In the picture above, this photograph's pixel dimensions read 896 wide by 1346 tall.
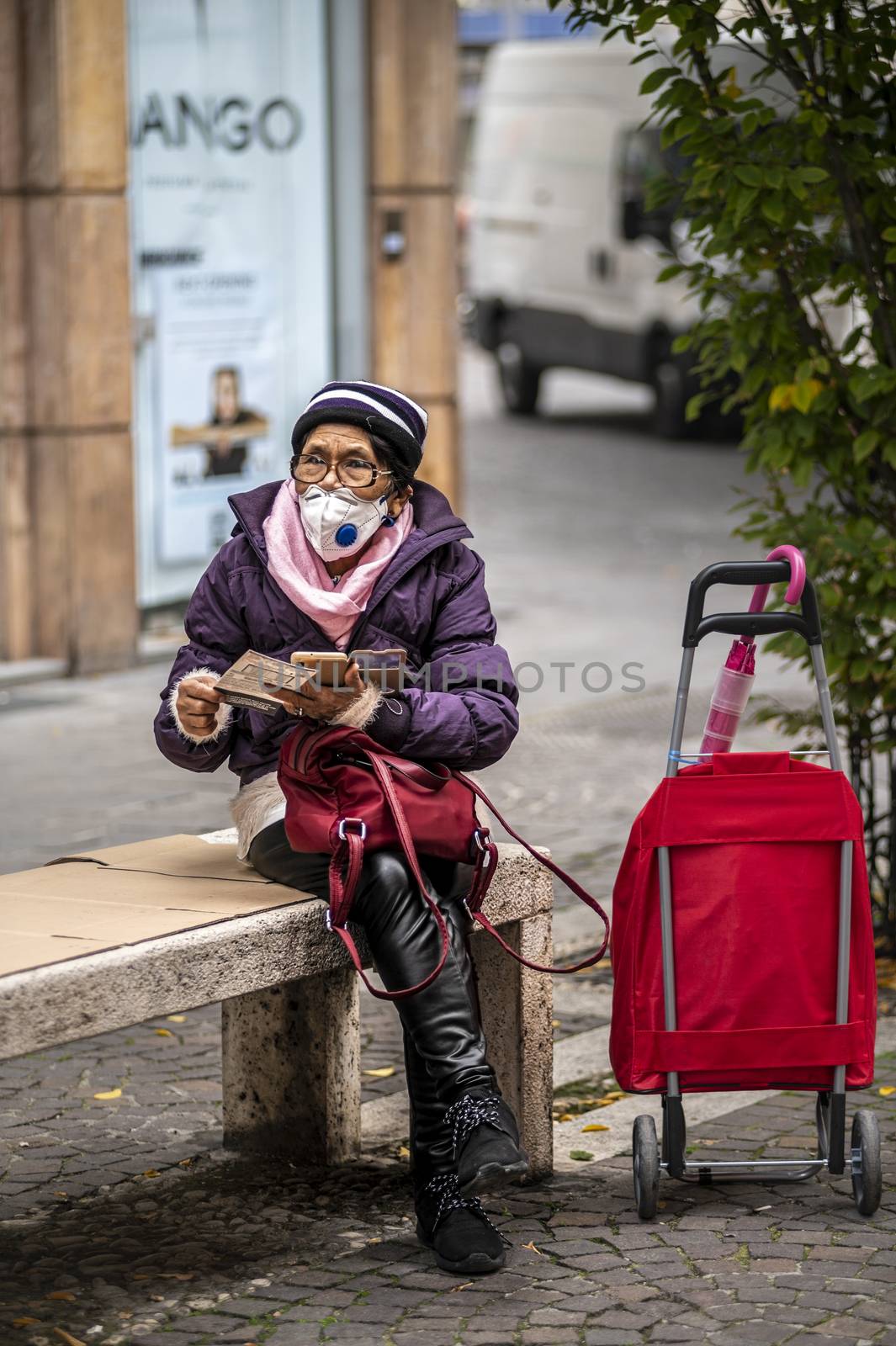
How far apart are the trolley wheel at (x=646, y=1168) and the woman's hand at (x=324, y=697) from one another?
991 millimetres

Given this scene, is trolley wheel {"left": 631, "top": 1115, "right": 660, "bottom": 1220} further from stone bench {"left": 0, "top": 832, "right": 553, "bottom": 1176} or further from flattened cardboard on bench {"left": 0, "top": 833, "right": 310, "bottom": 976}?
flattened cardboard on bench {"left": 0, "top": 833, "right": 310, "bottom": 976}

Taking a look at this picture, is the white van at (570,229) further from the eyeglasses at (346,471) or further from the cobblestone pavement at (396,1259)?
the cobblestone pavement at (396,1259)

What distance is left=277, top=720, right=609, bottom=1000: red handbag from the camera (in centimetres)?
414

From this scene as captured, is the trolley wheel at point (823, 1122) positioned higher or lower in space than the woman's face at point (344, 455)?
lower

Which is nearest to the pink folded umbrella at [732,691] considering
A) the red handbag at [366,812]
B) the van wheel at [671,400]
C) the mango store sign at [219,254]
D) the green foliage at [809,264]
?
the red handbag at [366,812]

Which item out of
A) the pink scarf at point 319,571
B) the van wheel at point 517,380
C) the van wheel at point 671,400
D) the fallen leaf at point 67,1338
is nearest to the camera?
the fallen leaf at point 67,1338

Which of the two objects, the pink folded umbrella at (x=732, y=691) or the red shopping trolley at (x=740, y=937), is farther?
the pink folded umbrella at (x=732, y=691)

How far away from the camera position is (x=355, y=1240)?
427 centimetres

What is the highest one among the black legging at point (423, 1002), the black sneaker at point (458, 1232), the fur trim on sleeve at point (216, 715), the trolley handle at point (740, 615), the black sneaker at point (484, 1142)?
the trolley handle at point (740, 615)

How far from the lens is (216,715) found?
4.36 meters

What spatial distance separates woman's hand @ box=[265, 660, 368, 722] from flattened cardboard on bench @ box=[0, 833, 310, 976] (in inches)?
15.4

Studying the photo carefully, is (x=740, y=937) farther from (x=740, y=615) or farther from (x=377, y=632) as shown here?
(x=377, y=632)

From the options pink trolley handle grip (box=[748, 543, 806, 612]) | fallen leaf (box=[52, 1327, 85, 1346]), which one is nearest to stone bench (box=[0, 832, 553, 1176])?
fallen leaf (box=[52, 1327, 85, 1346])

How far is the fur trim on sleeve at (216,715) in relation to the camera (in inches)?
171
